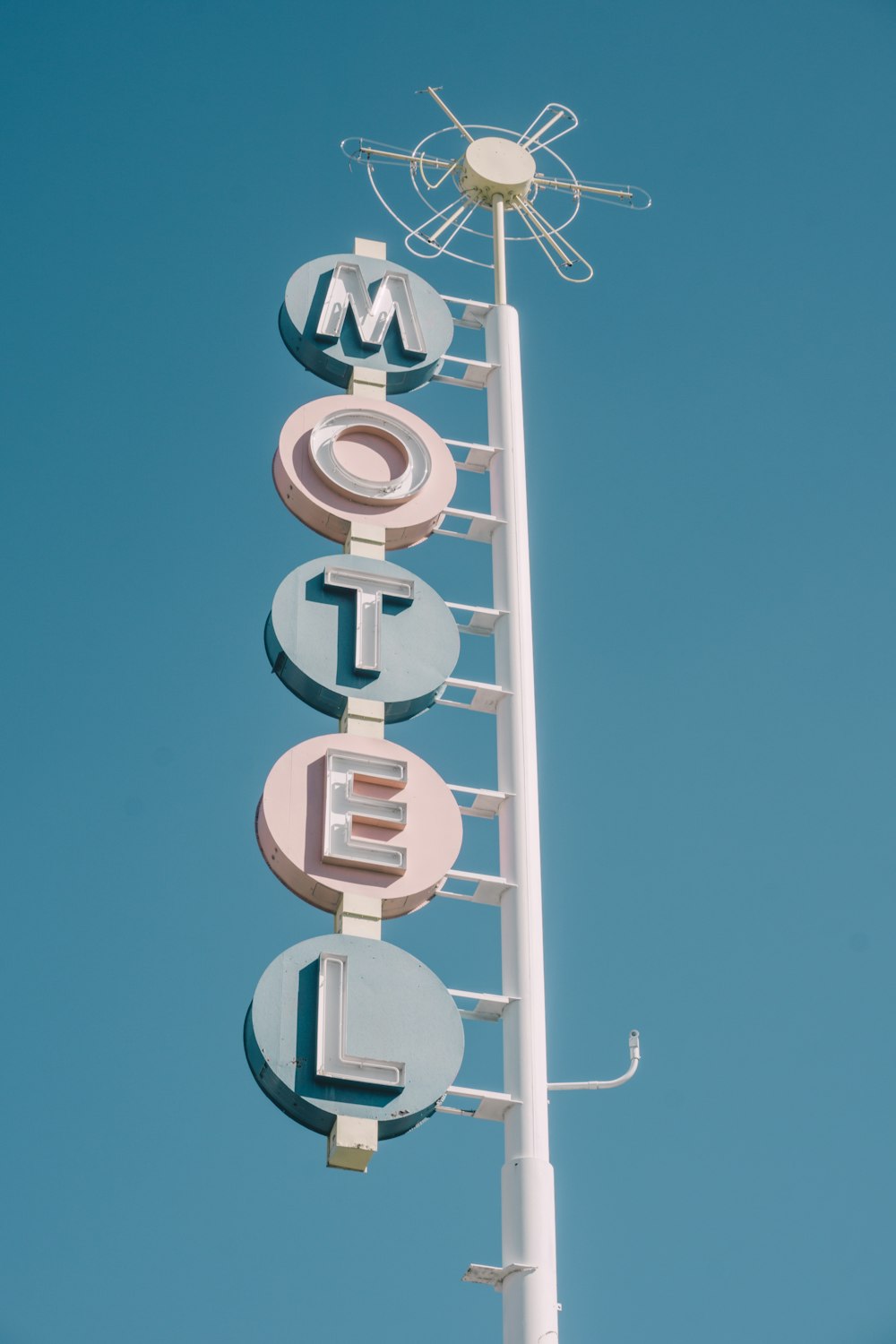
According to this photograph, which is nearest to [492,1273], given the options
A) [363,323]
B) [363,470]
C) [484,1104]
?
[484,1104]

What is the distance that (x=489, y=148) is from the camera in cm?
2272

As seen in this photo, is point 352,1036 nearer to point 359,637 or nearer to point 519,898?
point 519,898

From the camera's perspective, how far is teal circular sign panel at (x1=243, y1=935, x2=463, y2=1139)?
1620 cm

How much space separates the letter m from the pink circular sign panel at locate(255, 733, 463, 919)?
440cm

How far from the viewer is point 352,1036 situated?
1650 centimetres

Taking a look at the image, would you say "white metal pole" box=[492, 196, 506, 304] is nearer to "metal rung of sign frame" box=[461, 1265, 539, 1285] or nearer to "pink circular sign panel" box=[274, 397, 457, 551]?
"pink circular sign panel" box=[274, 397, 457, 551]

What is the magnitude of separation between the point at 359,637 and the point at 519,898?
2.47 metres

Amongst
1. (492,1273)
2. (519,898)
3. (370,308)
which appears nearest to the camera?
(492,1273)

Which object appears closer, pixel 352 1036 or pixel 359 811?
pixel 352 1036

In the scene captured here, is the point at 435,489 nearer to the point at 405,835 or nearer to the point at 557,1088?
the point at 405,835

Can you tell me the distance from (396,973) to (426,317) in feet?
22.4

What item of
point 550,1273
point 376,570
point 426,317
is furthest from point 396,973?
point 426,317

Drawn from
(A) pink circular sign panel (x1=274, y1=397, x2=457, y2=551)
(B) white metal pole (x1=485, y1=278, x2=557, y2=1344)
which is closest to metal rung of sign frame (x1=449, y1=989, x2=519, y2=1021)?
(B) white metal pole (x1=485, y1=278, x2=557, y2=1344)

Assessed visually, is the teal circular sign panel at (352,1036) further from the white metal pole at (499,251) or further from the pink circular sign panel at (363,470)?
the white metal pole at (499,251)
